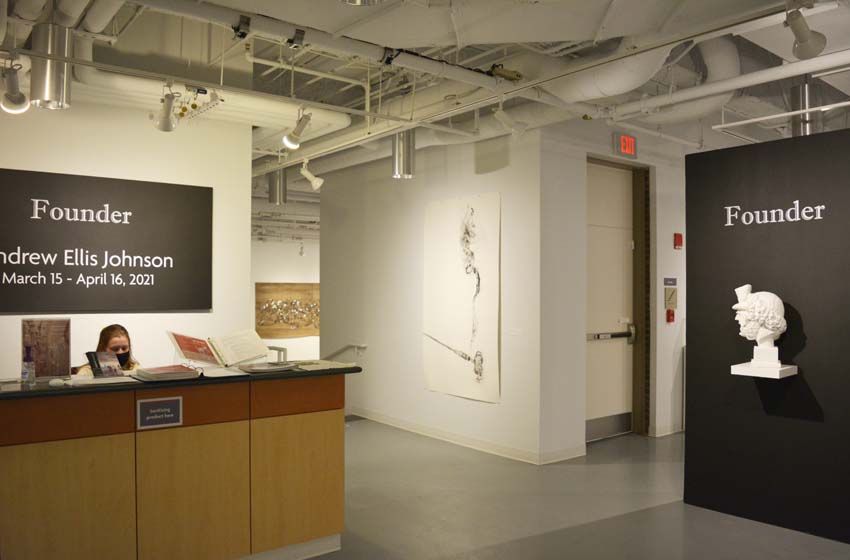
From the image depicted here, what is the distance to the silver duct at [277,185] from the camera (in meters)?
8.93

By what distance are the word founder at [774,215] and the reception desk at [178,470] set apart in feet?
9.46

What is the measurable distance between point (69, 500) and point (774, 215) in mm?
4544

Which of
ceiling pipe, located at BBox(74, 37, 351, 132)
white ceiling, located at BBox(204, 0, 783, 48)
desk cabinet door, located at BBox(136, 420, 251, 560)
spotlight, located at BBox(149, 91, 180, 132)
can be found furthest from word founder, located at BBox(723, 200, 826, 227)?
spotlight, located at BBox(149, 91, 180, 132)

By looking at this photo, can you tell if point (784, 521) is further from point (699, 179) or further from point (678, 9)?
point (678, 9)

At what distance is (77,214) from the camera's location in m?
5.24

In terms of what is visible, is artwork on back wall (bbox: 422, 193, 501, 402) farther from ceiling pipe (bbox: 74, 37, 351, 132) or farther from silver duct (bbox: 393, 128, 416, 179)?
ceiling pipe (bbox: 74, 37, 351, 132)

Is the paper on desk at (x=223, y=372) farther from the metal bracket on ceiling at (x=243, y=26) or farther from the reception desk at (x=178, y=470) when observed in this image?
the metal bracket on ceiling at (x=243, y=26)

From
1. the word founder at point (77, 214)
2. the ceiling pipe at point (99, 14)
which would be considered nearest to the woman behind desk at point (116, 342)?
the word founder at point (77, 214)

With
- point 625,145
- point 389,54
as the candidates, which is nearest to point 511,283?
point 625,145

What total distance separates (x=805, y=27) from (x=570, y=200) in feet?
10.1

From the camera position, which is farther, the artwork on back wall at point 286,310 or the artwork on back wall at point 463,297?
the artwork on back wall at point 286,310

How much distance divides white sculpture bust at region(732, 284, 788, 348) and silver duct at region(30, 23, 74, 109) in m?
4.55

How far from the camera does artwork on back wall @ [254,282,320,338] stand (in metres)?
14.5

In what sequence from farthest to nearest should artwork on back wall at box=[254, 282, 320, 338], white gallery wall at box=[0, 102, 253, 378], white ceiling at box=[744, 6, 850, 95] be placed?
artwork on back wall at box=[254, 282, 320, 338] < white gallery wall at box=[0, 102, 253, 378] < white ceiling at box=[744, 6, 850, 95]
